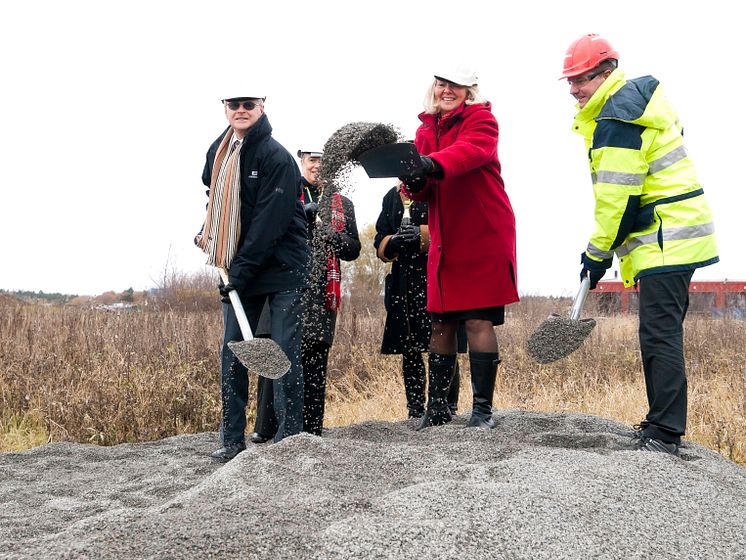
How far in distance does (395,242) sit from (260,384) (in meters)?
1.42

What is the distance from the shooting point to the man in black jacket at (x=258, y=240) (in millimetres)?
4676

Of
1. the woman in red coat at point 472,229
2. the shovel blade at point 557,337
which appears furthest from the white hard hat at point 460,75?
the shovel blade at point 557,337

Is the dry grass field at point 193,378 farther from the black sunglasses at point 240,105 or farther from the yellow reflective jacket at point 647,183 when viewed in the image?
the black sunglasses at point 240,105

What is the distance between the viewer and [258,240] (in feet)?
15.1

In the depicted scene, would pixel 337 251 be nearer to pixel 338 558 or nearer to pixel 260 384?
pixel 260 384

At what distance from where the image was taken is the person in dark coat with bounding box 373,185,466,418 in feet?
19.5

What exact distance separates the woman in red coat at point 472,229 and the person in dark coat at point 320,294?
0.70 m

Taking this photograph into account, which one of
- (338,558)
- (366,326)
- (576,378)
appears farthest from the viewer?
(366,326)

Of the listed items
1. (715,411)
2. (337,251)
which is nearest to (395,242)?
(337,251)

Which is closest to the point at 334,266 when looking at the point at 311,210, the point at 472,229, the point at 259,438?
the point at 311,210

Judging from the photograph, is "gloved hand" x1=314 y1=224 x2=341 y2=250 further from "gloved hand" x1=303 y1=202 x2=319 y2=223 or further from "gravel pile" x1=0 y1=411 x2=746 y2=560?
"gravel pile" x1=0 y1=411 x2=746 y2=560

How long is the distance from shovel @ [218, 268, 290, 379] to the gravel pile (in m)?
0.64

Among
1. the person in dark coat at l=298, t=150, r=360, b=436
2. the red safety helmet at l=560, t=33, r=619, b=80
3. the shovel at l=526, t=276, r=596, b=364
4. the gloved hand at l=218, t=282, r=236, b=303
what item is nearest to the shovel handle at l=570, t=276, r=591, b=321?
the shovel at l=526, t=276, r=596, b=364

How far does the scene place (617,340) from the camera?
12.1 metres
